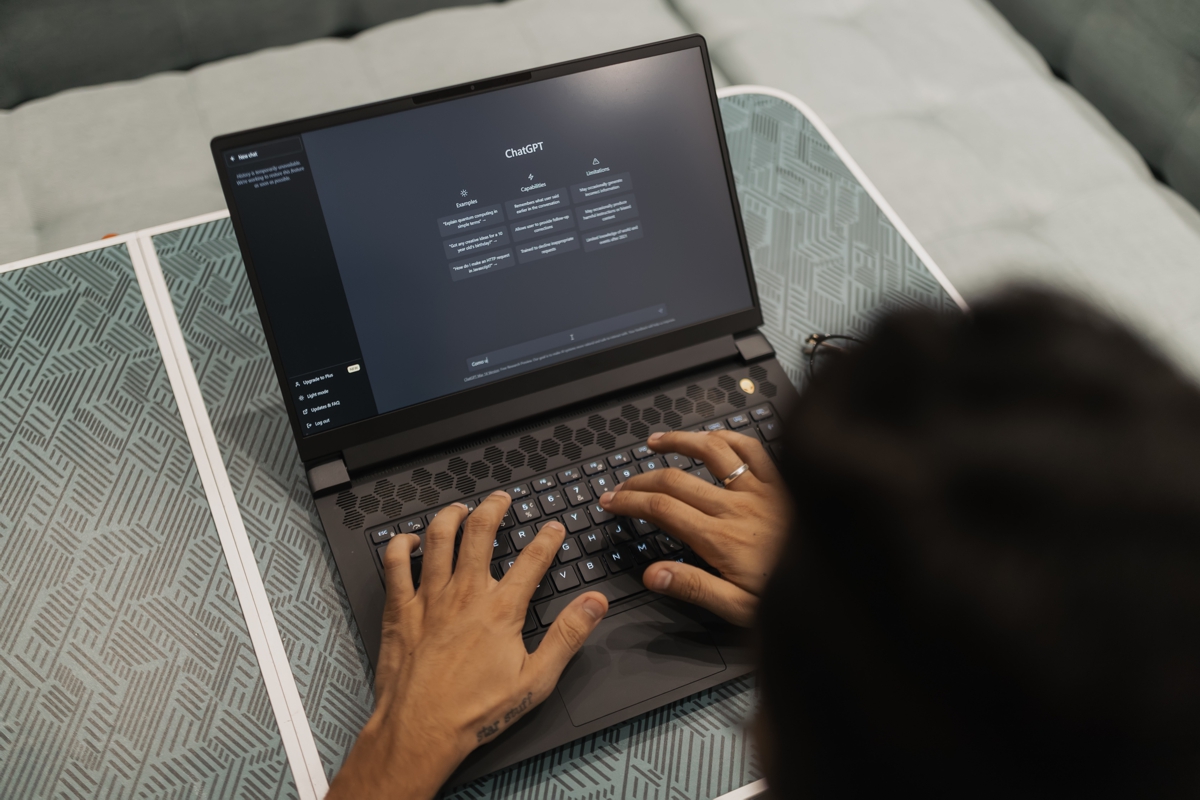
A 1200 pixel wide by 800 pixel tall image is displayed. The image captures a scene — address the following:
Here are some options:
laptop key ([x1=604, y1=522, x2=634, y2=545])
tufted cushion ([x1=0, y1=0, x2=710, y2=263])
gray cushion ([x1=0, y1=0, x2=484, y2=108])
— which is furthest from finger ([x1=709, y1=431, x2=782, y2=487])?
gray cushion ([x1=0, y1=0, x2=484, y2=108])

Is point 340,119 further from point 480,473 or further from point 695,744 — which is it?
point 695,744

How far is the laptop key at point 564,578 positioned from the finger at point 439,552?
3.5 inches

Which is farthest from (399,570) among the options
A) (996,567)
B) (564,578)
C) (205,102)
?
(205,102)

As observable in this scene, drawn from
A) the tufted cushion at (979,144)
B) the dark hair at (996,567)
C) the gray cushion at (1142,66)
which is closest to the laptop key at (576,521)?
the dark hair at (996,567)

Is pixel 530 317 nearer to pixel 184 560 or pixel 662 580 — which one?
pixel 662 580

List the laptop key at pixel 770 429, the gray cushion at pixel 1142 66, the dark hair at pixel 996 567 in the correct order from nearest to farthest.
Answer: the dark hair at pixel 996 567
the laptop key at pixel 770 429
the gray cushion at pixel 1142 66

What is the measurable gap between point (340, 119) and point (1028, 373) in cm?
63

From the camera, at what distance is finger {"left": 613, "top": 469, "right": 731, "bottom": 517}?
752 mm

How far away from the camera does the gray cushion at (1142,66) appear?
4.77 feet

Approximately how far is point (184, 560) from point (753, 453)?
1.73 ft

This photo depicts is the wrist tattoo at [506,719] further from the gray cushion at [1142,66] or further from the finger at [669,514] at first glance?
the gray cushion at [1142,66]

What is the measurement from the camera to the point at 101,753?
690 millimetres

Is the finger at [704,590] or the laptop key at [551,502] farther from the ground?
the laptop key at [551,502]

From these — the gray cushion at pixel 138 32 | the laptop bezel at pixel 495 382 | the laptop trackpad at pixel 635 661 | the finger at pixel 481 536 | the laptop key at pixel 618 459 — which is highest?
the gray cushion at pixel 138 32
